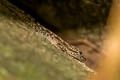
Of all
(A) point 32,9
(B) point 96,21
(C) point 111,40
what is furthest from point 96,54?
(C) point 111,40

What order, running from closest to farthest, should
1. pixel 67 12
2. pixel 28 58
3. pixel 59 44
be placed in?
pixel 28 58, pixel 59 44, pixel 67 12

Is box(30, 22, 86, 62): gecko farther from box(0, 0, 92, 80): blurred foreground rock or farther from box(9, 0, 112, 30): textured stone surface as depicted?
box(9, 0, 112, 30): textured stone surface

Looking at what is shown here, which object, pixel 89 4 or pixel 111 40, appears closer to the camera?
pixel 111 40

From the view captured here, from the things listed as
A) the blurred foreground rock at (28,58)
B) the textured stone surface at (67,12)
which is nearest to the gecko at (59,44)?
the blurred foreground rock at (28,58)

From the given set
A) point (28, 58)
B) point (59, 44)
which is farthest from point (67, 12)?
point (28, 58)

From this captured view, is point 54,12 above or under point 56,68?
Answer: above

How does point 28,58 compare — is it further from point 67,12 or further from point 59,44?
point 67,12

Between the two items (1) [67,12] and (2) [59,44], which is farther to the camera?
(1) [67,12]

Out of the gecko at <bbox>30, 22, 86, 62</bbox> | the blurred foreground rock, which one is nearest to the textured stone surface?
the gecko at <bbox>30, 22, 86, 62</bbox>

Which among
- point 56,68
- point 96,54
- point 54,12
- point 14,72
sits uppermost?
point 54,12

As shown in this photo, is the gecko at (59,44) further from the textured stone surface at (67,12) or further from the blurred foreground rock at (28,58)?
the textured stone surface at (67,12)

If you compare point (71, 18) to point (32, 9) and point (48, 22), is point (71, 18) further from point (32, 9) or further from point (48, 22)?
point (32, 9)
